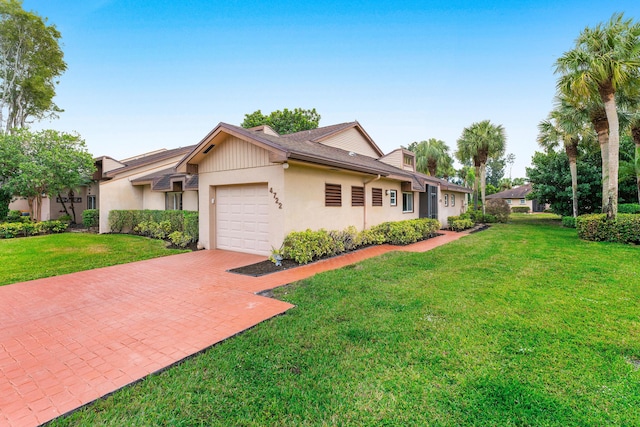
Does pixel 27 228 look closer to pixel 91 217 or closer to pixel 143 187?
pixel 91 217

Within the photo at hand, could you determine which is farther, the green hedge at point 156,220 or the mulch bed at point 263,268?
the green hedge at point 156,220

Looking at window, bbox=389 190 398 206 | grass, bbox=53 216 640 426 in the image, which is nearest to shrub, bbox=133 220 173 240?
grass, bbox=53 216 640 426

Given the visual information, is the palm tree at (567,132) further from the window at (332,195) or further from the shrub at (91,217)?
the shrub at (91,217)

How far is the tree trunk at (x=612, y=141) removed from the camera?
11562 millimetres

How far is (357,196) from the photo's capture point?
11.6 meters

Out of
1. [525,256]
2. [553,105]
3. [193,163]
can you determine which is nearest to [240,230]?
[193,163]

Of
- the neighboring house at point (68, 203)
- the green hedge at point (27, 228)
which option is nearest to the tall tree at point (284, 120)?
the neighboring house at point (68, 203)

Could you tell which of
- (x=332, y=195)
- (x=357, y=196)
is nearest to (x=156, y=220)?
(x=332, y=195)

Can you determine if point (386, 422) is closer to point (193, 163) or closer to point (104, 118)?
point (193, 163)

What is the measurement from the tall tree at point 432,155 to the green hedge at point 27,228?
96.3 ft

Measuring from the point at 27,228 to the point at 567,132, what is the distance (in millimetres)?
30174

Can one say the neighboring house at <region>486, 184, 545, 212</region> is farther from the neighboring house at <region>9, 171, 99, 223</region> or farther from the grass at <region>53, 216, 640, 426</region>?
the neighboring house at <region>9, 171, 99, 223</region>

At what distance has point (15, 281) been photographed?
21.5 ft

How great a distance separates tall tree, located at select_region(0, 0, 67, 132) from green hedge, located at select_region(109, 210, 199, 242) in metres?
16.6
